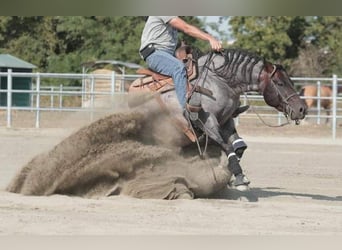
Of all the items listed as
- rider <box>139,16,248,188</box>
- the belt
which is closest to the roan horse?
rider <box>139,16,248,188</box>

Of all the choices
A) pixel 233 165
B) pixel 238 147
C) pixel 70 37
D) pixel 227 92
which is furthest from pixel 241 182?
pixel 70 37

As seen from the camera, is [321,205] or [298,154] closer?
[321,205]

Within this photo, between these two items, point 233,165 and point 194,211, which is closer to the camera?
point 194,211

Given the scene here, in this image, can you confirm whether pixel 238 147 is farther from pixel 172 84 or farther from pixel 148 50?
pixel 148 50

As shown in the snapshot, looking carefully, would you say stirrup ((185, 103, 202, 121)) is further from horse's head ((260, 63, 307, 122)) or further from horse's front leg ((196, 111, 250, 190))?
horse's head ((260, 63, 307, 122))

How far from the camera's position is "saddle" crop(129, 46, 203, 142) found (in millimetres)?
7820

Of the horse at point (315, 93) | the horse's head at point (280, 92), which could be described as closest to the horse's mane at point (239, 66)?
the horse's head at point (280, 92)

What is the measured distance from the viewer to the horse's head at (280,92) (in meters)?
8.10

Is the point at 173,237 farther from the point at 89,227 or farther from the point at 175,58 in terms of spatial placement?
the point at 175,58

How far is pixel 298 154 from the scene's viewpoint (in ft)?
45.7

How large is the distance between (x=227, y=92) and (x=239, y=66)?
315mm

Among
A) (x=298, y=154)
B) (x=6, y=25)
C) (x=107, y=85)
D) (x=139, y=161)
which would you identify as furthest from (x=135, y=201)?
(x=6, y=25)

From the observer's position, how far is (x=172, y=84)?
788 centimetres

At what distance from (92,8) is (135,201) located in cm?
349
